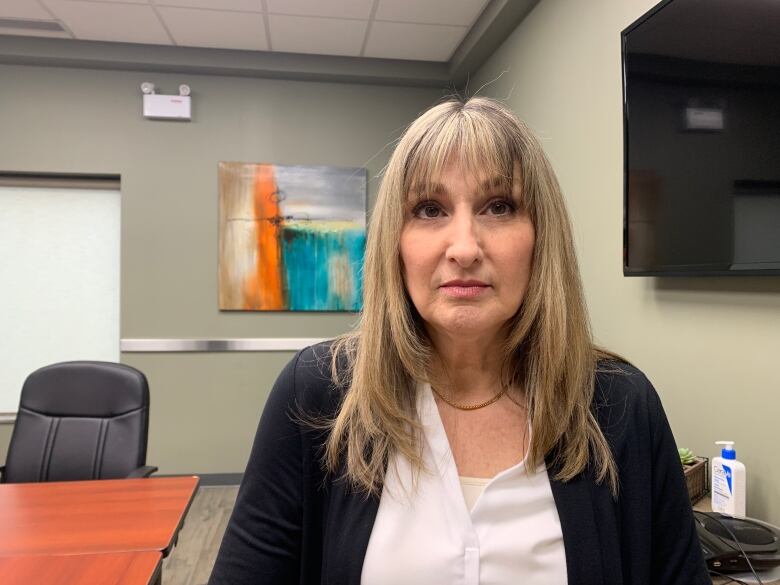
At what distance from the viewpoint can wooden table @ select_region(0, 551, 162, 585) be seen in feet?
3.92

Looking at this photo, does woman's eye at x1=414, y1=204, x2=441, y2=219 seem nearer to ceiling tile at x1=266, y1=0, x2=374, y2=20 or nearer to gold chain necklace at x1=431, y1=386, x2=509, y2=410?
gold chain necklace at x1=431, y1=386, x2=509, y2=410

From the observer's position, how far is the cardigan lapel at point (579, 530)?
0.74m

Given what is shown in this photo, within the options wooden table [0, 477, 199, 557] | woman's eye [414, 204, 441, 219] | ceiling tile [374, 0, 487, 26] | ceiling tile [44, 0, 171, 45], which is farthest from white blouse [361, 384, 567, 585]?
ceiling tile [44, 0, 171, 45]

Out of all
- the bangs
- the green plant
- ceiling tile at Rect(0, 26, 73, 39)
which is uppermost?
ceiling tile at Rect(0, 26, 73, 39)

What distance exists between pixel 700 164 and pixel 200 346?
3.12 metres

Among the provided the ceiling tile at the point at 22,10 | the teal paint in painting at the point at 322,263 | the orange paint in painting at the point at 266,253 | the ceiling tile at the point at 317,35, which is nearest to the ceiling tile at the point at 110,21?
the ceiling tile at the point at 22,10

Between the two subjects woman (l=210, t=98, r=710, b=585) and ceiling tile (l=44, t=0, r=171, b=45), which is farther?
ceiling tile (l=44, t=0, r=171, b=45)

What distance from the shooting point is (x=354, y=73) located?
3656 millimetres

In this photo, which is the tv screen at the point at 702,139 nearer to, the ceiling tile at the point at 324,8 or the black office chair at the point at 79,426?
the ceiling tile at the point at 324,8

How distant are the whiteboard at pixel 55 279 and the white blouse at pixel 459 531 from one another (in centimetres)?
354

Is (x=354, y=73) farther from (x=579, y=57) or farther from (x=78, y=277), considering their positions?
(x=78, y=277)

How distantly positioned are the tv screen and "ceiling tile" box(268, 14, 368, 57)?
73.7 inches

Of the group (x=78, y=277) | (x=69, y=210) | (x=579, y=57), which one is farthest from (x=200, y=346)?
(x=579, y=57)

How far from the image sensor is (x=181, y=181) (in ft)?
12.0
